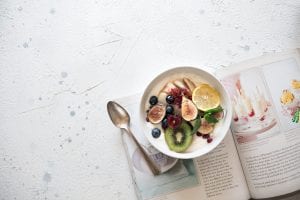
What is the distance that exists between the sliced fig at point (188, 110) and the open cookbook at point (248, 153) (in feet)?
0.32

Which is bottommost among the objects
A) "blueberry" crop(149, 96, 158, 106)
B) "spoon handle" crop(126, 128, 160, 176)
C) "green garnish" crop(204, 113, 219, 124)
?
"spoon handle" crop(126, 128, 160, 176)

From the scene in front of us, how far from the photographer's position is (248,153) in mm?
758

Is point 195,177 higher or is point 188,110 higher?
point 188,110

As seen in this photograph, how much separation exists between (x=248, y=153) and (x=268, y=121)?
0.26ft

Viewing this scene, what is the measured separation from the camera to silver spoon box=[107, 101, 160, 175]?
765 millimetres

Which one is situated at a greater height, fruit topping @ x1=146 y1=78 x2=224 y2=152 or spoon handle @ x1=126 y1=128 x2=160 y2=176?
fruit topping @ x1=146 y1=78 x2=224 y2=152

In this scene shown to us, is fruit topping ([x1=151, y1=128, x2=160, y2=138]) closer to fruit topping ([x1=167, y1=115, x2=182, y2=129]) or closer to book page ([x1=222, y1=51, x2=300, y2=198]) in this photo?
fruit topping ([x1=167, y1=115, x2=182, y2=129])

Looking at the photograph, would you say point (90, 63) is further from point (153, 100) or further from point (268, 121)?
point (268, 121)

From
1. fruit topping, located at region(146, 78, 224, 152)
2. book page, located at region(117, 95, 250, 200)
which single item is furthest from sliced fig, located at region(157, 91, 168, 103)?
book page, located at region(117, 95, 250, 200)

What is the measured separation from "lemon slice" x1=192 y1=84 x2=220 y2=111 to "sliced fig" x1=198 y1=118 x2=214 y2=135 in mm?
26

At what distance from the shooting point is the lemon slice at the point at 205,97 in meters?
0.73

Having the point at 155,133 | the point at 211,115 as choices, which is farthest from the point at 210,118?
the point at 155,133

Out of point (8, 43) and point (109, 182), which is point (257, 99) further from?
point (8, 43)

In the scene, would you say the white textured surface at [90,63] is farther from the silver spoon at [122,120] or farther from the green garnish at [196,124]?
the green garnish at [196,124]
